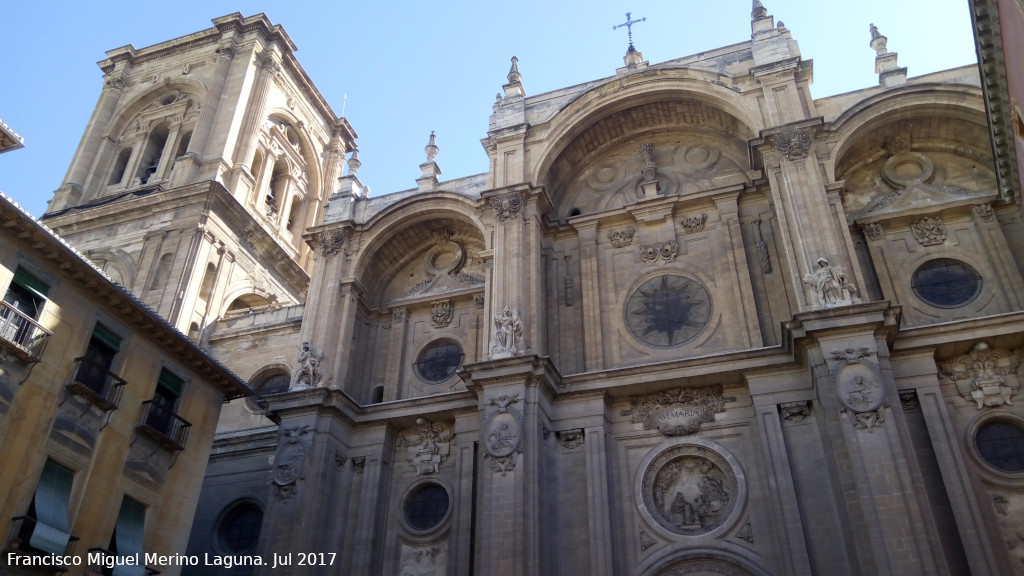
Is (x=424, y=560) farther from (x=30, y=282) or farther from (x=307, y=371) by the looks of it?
(x=30, y=282)

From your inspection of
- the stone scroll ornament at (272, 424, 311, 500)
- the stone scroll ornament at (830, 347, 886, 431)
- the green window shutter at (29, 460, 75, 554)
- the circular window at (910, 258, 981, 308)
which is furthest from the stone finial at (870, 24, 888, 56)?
the green window shutter at (29, 460, 75, 554)

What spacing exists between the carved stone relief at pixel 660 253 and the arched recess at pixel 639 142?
7.14ft

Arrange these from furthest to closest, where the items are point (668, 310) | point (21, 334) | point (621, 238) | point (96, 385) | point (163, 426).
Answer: point (621, 238) < point (668, 310) < point (163, 426) < point (96, 385) < point (21, 334)

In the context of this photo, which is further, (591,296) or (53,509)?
(591,296)

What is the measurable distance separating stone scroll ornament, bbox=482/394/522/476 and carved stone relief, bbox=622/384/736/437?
3.06 meters

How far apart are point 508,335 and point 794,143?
29.3ft

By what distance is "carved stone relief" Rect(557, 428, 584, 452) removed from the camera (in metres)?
19.8

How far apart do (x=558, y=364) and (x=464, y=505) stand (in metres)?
4.42

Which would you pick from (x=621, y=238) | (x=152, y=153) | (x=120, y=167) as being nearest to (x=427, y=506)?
(x=621, y=238)

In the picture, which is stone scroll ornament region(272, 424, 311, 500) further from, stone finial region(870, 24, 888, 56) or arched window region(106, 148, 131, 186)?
arched window region(106, 148, 131, 186)

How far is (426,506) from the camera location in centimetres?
2112

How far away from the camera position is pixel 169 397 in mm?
19734

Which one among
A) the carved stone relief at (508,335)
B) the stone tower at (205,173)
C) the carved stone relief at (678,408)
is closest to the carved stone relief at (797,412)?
the carved stone relief at (678,408)

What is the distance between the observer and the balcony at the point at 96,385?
16.8m
